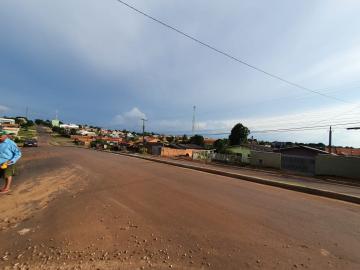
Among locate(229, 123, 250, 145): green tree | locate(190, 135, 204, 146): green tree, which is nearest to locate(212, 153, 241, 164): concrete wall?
locate(229, 123, 250, 145): green tree

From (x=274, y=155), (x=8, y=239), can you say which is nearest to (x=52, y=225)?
(x=8, y=239)

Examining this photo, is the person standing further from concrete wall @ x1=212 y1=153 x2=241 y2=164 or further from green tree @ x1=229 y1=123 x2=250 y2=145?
green tree @ x1=229 y1=123 x2=250 y2=145

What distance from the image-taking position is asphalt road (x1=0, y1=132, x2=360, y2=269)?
352 centimetres

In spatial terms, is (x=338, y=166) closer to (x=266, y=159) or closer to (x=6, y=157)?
(x=266, y=159)

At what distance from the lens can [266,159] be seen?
34.5 meters

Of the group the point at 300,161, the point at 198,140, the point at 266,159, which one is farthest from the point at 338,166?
the point at 198,140

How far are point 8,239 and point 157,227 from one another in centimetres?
235

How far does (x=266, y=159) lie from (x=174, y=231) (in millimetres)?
32047

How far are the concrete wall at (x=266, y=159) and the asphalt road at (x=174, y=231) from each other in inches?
1055

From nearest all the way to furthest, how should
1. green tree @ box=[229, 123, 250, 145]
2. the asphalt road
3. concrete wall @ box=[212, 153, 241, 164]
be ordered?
1. the asphalt road
2. concrete wall @ box=[212, 153, 241, 164]
3. green tree @ box=[229, 123, 250, 145]

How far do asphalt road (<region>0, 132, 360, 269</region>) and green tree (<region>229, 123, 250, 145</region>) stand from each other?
201ft

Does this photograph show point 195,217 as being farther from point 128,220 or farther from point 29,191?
point 29,191

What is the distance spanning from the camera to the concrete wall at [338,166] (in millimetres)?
24188

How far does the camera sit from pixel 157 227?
15.6ft
